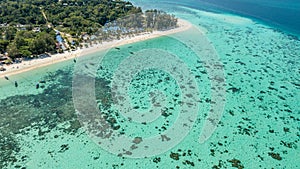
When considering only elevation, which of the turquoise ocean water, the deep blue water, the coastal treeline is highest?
the deep blue water

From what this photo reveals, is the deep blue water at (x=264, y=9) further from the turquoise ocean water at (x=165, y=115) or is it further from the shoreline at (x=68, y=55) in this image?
the shoreline at (x=68, y=55)

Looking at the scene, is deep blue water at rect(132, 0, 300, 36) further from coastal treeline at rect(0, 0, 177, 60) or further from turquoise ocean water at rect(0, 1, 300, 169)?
coastal treeline at rect(0, 0, 177, 60)

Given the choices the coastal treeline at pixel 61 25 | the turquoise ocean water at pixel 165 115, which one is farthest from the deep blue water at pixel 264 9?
the coastal treeline at pixel 61 25

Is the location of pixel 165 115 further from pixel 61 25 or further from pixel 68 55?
pixel 61 25

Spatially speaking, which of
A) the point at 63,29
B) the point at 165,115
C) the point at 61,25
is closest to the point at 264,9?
the point at 61,25

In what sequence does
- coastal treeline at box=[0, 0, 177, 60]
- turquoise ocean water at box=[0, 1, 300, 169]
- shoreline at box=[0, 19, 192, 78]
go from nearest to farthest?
turquoise ocean water at box=[0, 1, 300, 169], shoreline at box=[0, 19, 192, 78], coastal treeline at box=[0, 0, 177, 60]

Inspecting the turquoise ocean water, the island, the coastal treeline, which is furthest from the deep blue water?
the coastal treeline

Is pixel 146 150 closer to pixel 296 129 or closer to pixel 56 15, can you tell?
pixel 296 129

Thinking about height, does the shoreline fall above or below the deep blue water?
below
